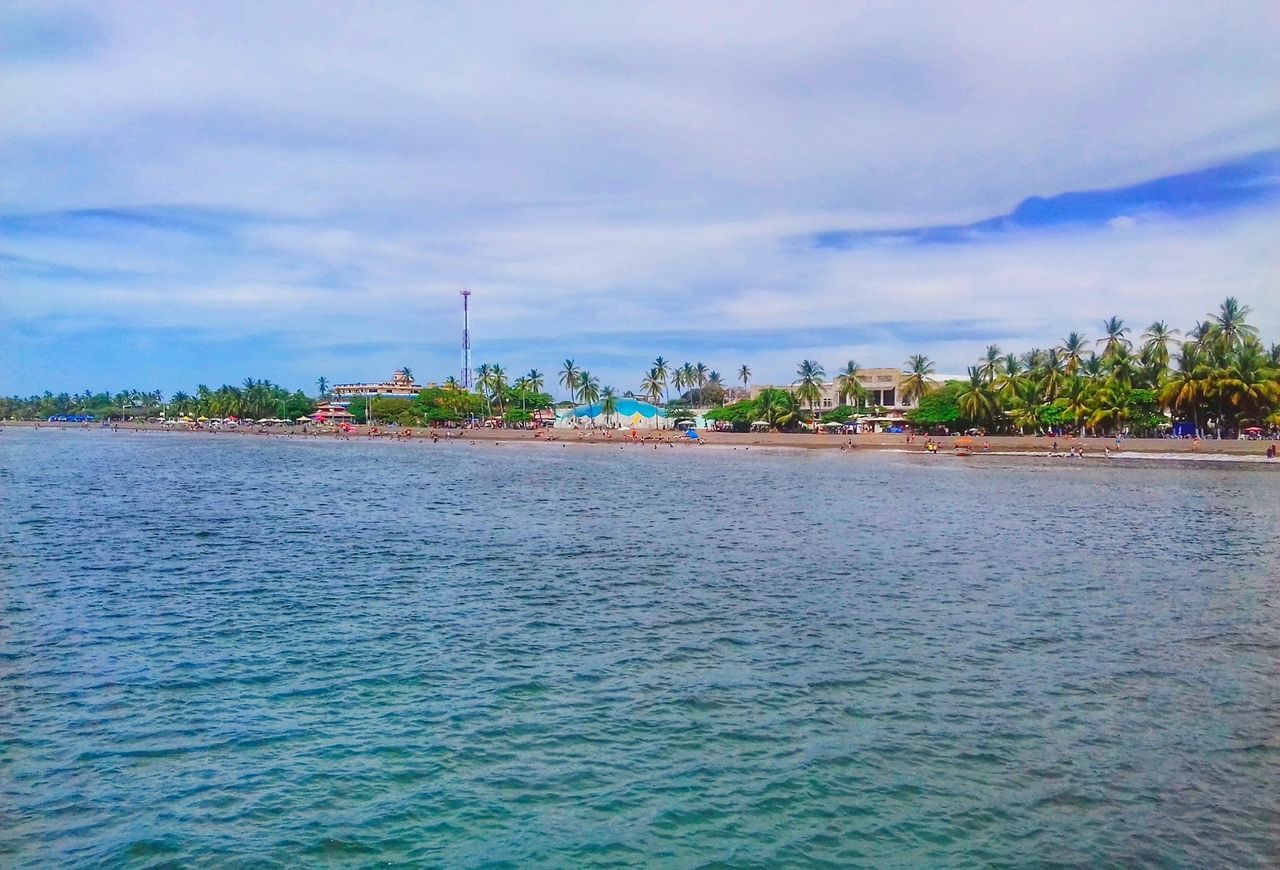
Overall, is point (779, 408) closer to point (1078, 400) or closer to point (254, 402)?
point (1078, 400)

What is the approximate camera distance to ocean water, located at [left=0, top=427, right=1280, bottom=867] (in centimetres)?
906

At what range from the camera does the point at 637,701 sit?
41.6ft

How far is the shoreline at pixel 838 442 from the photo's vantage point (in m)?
74.0

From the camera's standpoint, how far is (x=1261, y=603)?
1930 cm

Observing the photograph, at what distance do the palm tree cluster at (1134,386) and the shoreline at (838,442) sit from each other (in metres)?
3.03

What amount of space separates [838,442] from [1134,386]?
29.8m

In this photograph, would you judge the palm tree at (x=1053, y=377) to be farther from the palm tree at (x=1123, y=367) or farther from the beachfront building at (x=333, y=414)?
the beachfront building at (x=333, y=414)

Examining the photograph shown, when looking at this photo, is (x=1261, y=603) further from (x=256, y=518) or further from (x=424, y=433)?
(x=424, y=433)

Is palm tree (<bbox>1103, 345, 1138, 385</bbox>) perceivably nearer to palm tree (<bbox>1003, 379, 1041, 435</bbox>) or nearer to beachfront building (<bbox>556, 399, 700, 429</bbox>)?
palm tree (<bbox>1003, 379, 1041, 435</bbox>)

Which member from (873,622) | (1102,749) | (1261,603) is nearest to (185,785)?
(1102,749)

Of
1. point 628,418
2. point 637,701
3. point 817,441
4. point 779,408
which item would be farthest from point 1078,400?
point 637,701

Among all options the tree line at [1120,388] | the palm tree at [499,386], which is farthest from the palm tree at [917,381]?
the palm tree at [499,386]

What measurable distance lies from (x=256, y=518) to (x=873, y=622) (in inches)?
1044

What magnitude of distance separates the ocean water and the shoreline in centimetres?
Answer: 5424
